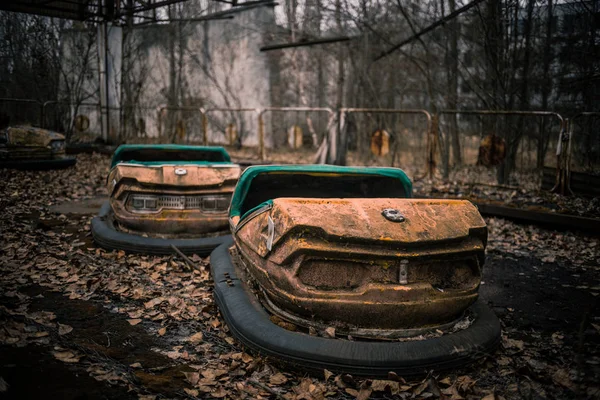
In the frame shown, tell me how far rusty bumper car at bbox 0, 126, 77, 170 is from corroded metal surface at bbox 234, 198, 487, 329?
894cm

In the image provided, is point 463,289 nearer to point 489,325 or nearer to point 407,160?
point 489,325

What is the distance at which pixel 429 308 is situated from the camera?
2562mm

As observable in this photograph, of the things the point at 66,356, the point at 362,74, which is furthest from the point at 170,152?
the point at 362,74

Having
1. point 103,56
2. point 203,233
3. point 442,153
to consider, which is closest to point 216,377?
point 203,233

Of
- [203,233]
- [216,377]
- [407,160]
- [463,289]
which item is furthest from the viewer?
[407,160]

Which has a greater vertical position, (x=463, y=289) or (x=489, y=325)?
(x=463, y=289)

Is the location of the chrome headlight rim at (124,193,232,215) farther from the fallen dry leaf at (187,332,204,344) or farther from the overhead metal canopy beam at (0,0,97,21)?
the overhead metal canopy beam at (0,0,97,21)

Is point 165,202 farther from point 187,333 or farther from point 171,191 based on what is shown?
point 187,333

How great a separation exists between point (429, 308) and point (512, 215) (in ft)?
14.7

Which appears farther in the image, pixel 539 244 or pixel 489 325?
pixel 539 244

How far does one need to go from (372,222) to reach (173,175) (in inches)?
109

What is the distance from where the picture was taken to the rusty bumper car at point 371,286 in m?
2.45

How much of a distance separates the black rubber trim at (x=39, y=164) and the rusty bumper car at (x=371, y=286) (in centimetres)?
867

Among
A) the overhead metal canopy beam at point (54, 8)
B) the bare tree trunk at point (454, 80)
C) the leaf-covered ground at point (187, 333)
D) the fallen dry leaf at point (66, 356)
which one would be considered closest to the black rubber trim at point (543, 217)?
the leaf-covered ground at point (187, 333)
